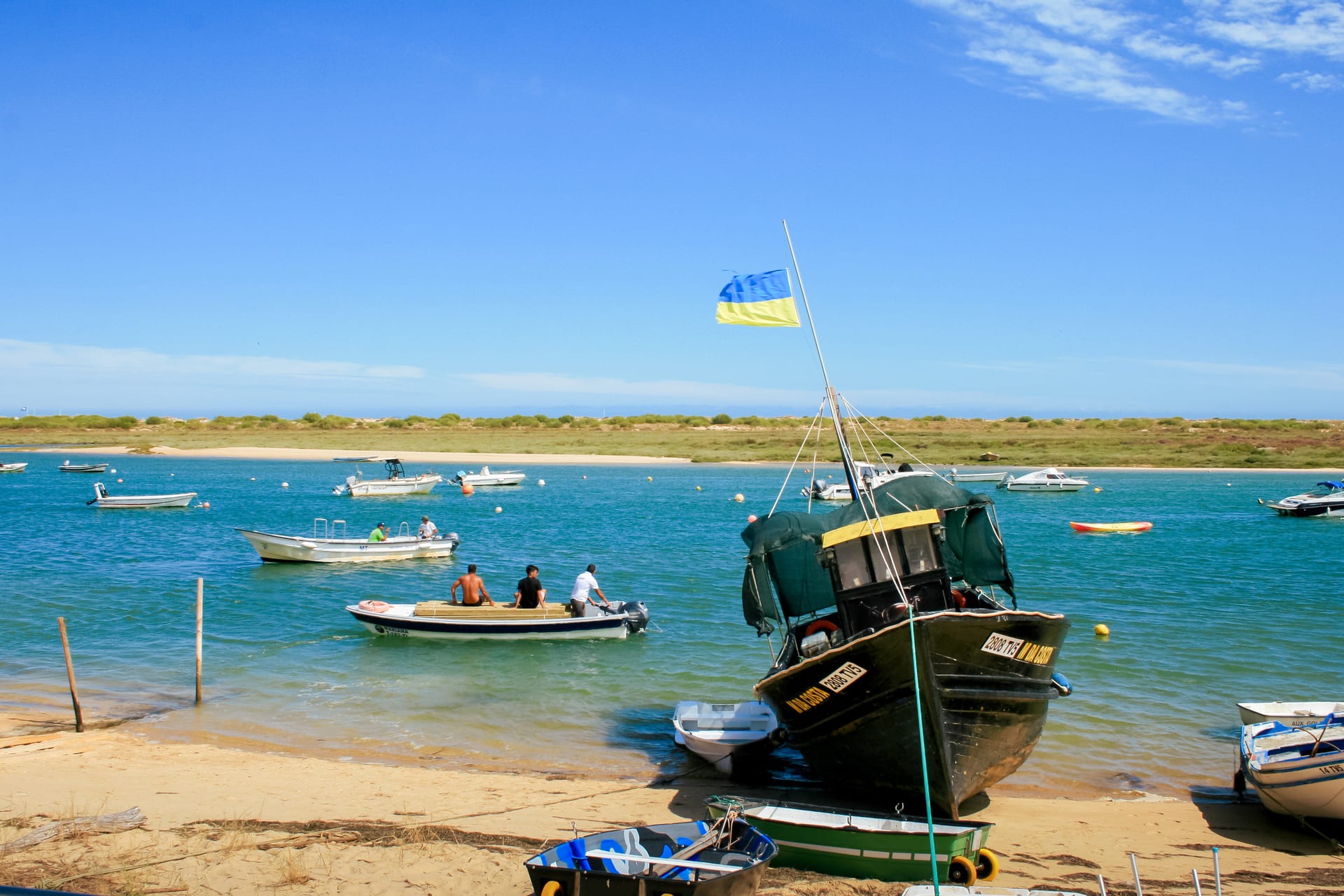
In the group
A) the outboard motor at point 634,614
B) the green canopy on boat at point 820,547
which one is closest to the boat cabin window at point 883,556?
the green canopy on boat at point 820,547

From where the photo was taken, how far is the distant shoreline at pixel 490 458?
85188 millimetres

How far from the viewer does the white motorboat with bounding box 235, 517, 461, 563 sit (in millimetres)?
32062

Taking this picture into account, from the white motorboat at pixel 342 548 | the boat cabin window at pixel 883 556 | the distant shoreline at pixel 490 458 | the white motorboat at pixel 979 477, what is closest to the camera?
the boat cabin window at pixel 883 556

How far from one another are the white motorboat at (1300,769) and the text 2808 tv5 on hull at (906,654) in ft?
7.49

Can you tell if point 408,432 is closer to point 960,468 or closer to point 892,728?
point 960,468

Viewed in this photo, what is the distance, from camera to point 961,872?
9.49 metres

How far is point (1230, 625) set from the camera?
77.6ft

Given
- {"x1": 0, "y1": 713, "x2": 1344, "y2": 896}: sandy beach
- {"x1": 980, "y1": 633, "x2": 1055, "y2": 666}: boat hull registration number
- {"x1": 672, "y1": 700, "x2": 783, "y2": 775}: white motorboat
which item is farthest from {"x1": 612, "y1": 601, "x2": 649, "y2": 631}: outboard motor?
{"x1": 980, "y1": 633, "x2": 1055, "y2": 666}: boat hull registration number

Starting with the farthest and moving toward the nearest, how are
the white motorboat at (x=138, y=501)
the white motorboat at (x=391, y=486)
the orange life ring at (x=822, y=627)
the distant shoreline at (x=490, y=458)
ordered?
the distant shoreline at (x=490, y=458) → the white motorboat at (x=391, y=486) → the white motorboat at (x=138, y=501) → the orange life ring at (x=822, y=627)

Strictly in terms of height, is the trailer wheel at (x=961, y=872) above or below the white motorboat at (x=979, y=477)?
below

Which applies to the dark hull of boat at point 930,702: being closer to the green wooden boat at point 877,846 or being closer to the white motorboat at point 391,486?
the green wooden boat at point 877,846

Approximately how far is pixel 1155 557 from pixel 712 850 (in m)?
31.9

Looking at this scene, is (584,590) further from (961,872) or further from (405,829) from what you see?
(961,872)

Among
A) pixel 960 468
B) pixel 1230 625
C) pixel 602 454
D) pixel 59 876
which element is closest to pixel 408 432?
pixel 602 454
